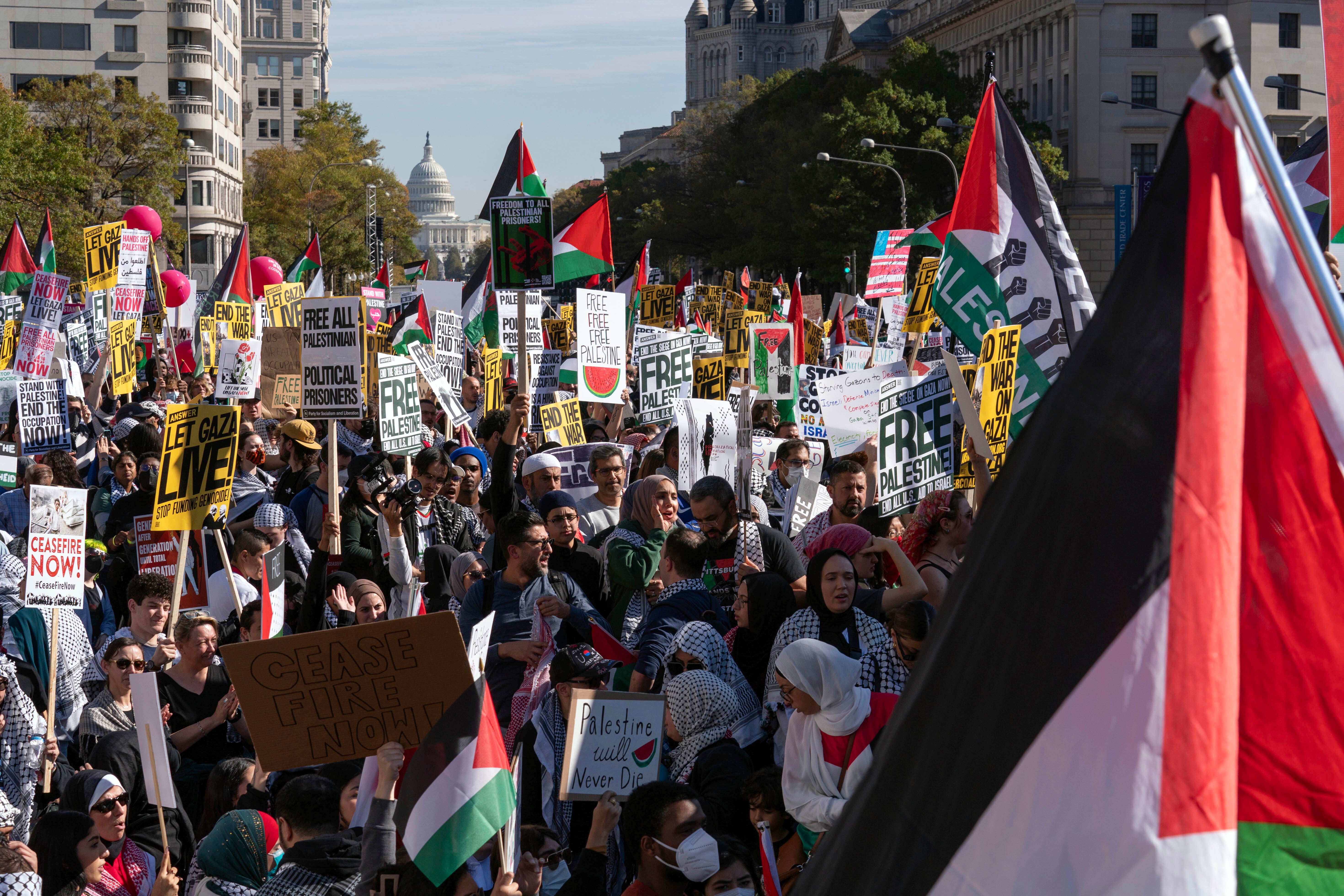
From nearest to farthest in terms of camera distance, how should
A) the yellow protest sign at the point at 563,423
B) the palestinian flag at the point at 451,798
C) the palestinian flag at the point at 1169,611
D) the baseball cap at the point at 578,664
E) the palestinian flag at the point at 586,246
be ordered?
the palestinian flag at the point at 1169,611 < the palestinian flag at the point at 451,798 < the baseball cap at the point at 578,664 < the yellow protest sign at the point at 563,423 < the palestinian flag at the point at 586,246

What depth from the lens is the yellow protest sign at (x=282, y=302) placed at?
57.1ft

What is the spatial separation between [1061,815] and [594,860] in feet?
9.03

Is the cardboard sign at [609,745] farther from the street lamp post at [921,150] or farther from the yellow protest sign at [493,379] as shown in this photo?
the street lamp post at [921,150]

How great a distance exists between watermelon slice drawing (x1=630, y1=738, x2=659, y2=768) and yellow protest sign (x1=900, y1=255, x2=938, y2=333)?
7504mm

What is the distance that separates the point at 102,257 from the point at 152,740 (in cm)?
1474

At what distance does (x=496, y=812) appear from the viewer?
3967 mm

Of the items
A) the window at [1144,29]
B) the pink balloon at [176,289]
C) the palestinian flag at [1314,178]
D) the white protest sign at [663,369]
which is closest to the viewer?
the palestinian flag at [1314,178]

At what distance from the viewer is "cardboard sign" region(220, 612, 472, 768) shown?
413 centimetres

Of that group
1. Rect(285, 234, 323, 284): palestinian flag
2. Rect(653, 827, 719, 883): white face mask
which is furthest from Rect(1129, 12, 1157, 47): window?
Rect(653, 827, 719, 883): white face mask

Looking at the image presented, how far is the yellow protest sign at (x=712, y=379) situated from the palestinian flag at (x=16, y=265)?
12567mm

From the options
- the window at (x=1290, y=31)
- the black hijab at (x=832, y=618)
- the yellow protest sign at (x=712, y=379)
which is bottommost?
the black hijab at (x=832, y=618)

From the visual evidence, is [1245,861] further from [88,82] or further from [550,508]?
[88,82]

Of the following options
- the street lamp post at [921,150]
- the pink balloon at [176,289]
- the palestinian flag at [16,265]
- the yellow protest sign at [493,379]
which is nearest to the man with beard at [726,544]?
the yellow protest sign at [493,379]

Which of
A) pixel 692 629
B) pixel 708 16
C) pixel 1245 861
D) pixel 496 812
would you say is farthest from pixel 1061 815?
pixel 708 16
